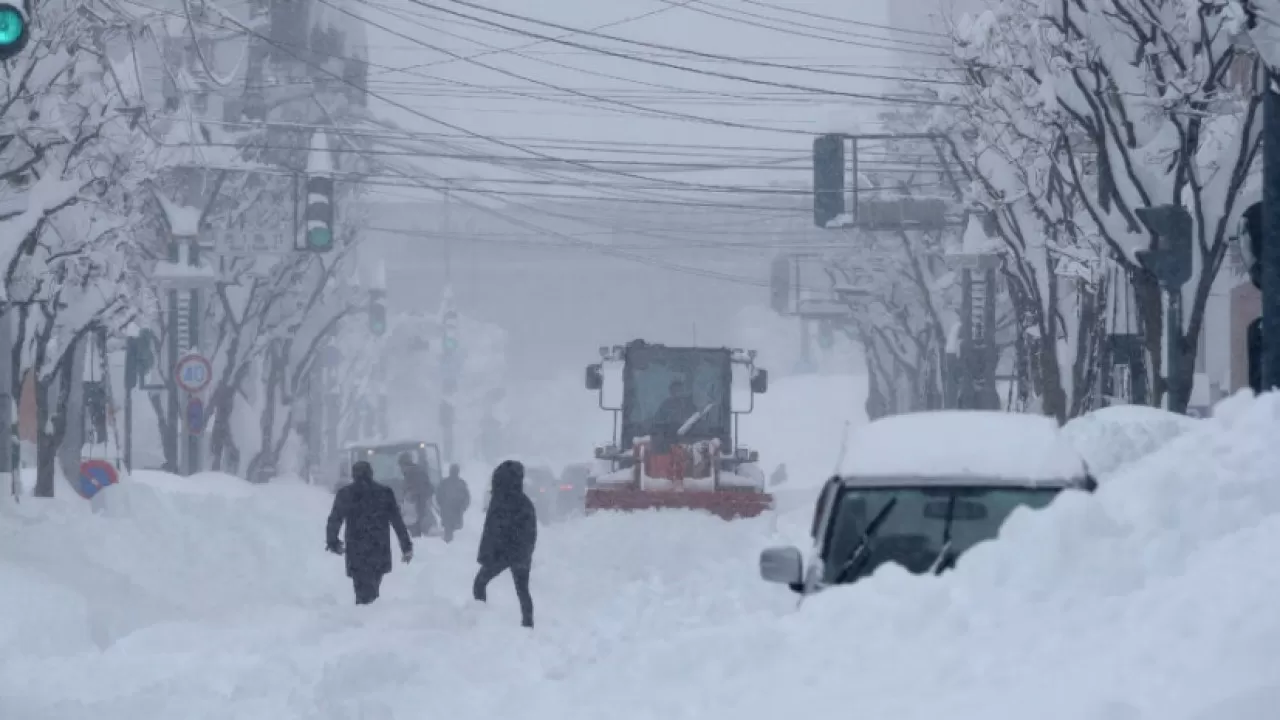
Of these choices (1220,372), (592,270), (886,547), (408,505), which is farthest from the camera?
(592,270)

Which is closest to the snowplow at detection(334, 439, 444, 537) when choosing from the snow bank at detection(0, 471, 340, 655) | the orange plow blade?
the snow bank at detection(0, 471, 340, 655)

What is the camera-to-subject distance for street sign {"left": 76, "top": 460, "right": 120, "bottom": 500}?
866 inches

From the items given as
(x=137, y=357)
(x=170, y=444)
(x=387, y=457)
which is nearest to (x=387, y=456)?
(x=387, y=457)

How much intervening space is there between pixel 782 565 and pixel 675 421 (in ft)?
59.4

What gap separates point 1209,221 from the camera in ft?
55.3

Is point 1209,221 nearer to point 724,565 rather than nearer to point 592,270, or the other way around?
point 724,565

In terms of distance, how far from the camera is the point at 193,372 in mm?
27109

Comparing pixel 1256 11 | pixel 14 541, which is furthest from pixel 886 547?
pixel 14 541

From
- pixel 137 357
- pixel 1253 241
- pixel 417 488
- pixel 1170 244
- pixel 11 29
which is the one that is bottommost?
pixel 417 488

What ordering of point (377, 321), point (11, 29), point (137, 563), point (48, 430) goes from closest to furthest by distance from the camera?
point (11, 29), point (137, 563), point (48, 430), point (377, 321)

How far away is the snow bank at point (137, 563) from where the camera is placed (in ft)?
49.0

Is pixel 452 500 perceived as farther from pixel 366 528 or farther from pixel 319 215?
pixel 366 528

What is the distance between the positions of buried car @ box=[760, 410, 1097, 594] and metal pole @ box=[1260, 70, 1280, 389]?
108 inches

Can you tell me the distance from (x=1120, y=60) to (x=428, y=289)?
95.9 metres
